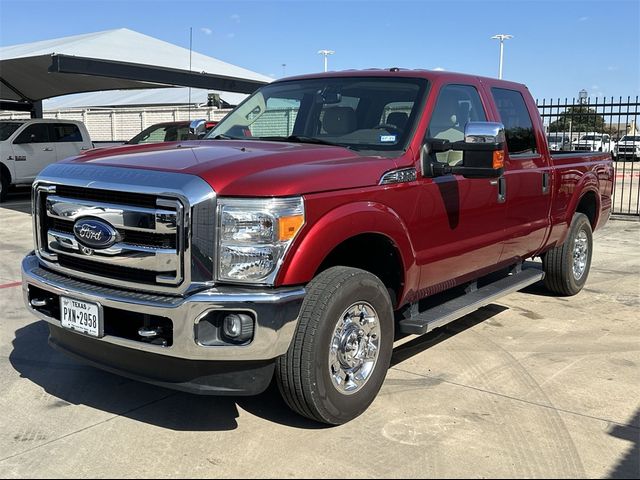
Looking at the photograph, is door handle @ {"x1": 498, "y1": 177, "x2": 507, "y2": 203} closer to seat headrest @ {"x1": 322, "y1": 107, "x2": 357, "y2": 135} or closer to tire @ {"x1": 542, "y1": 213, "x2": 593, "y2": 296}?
seat headrest @ {"x1": 322, "y1": 107, "x2": 357, "y2": 135}

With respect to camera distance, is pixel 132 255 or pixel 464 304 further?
pixel 464 304

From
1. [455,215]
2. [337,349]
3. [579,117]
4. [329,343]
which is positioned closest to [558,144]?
[579,117]

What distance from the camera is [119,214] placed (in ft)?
10.8

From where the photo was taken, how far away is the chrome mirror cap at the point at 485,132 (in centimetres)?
392

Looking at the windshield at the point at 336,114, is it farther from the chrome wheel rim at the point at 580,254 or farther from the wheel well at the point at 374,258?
the chrome wheel rim at the point at 580,254

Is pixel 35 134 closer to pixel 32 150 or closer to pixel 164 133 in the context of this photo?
pixel 32 150

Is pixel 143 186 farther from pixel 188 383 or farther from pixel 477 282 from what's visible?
pixel 477 282

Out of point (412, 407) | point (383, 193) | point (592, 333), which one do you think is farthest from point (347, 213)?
point (592, 333)

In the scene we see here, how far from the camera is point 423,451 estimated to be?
334 centimetres

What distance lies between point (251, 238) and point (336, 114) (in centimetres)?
173

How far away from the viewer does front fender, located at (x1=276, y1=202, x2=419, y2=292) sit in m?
3.21

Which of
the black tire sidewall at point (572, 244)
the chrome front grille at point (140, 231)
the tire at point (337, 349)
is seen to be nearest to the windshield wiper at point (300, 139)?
the tire at point (337, 349)

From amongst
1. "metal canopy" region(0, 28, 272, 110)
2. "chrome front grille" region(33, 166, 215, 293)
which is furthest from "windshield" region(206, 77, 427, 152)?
"metal canopy" region(0, 28, 272, 110)

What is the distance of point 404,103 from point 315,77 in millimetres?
933
